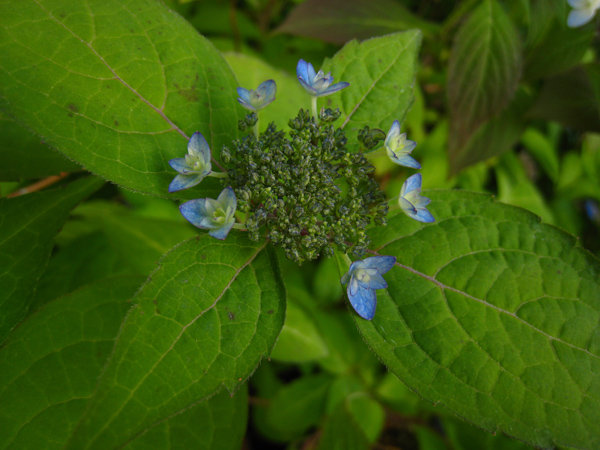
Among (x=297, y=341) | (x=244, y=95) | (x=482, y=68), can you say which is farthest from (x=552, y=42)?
(x=297, y=341)

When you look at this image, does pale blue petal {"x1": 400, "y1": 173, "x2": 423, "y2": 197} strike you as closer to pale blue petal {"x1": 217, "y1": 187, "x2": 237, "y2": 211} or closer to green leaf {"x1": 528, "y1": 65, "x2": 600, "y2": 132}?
pale blue petal {"x1": 217, "y1": 187, "x2": 237, "y2": 211}

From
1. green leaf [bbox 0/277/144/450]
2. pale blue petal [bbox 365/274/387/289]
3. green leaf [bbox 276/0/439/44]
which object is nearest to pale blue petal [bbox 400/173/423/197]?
pale blue petal [bbox 365/274/387/289]

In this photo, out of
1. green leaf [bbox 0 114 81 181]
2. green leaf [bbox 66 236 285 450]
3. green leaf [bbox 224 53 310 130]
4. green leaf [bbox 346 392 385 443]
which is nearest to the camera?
green leaf [bbox 66 236 285 450]

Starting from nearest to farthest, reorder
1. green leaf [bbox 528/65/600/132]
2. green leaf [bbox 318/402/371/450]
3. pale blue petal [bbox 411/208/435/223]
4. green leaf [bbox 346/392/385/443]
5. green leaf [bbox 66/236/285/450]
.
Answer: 1. green leaf [bbox 66/236/285/450]
2. pale blue petal [bbox 411/208/435/223]
3. green leaf [bbox 318/402/371/450]
4. green leaf [bbox 346/392/385/443]
5. green leaf [bbox 528/65/600/132]

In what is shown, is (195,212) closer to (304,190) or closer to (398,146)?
(304,190)

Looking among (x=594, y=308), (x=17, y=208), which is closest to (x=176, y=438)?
(x=17, y=208)
